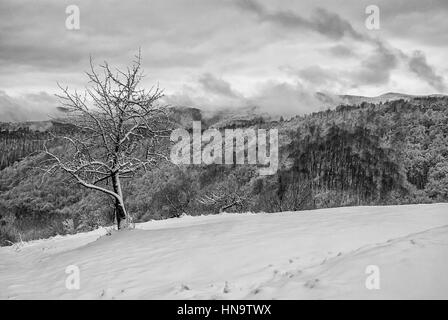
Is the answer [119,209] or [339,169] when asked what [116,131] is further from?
[339,169]

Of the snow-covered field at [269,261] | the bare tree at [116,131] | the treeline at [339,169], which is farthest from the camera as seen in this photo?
the treeline at [339,169]

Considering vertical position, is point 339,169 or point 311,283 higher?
point 311,283

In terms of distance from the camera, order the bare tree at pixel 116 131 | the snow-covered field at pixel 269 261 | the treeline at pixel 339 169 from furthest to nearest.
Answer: the treeline at pixel 339 169
the bare tree at pixel 116 131
the snow-covered field at pixel 269 261

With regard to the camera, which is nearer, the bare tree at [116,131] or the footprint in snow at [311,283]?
the footprint in snow at [311,283]

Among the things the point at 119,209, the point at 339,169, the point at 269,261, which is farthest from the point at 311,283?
the point at 339,169

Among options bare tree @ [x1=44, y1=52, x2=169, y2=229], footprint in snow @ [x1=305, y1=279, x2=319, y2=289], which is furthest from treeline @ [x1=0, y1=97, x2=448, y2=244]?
footprint in snow @ [x1=305, y1=279, x2=319, y2=289]

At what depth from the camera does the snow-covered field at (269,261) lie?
5.36 metres

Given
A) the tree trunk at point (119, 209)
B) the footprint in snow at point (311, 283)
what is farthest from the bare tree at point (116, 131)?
the footprint in snow at point (311, 283)

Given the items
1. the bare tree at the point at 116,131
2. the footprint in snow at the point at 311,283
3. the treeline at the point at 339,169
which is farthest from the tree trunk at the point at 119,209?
the treeline at the point at 339,169

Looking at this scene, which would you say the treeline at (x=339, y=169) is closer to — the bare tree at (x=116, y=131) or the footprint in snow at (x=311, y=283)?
the bare tree at (x=116, y=131)

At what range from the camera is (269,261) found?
7324 mm

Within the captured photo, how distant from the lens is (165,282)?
23.6 feet

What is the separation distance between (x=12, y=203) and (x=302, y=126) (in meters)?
95.7
